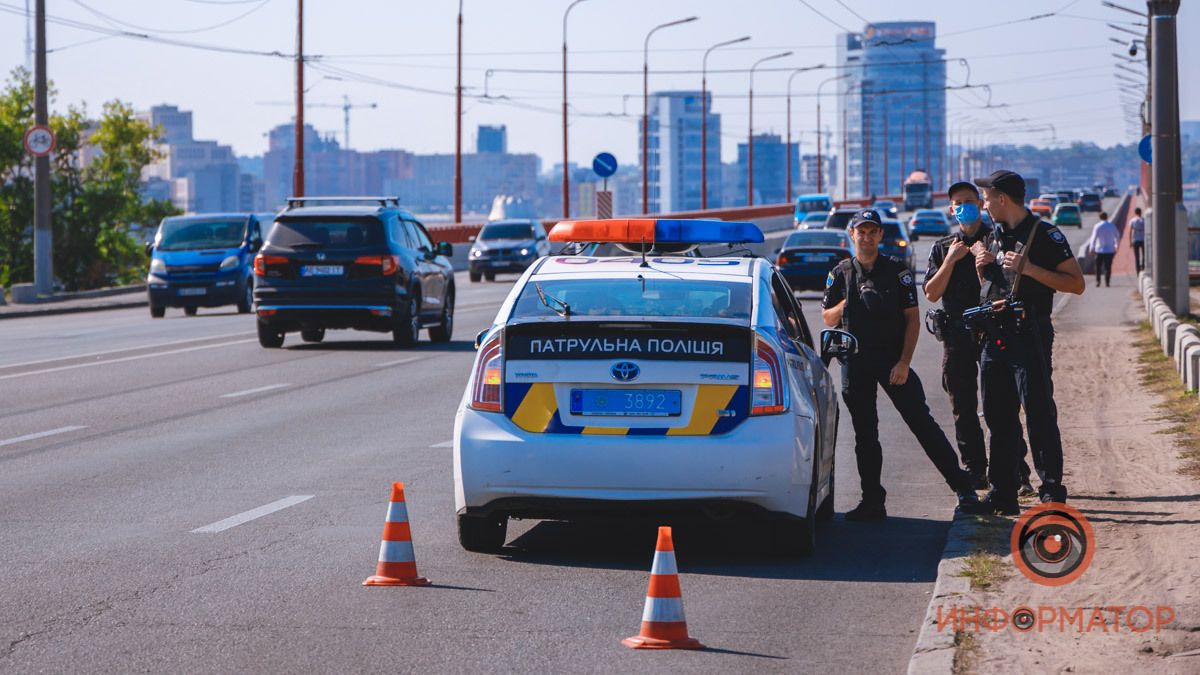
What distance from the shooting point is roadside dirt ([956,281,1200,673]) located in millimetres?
6492

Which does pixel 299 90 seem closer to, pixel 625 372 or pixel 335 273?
pixel 335 273

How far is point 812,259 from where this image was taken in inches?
1446

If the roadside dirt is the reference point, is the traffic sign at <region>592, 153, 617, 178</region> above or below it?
above

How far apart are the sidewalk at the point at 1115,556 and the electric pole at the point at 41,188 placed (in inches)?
1062

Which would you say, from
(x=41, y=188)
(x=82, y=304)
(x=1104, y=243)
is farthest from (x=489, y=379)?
(x=1104, y=243)

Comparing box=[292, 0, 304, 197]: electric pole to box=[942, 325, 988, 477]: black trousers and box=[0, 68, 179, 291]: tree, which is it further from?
box=[942, 325, 988, 477]: black trousers

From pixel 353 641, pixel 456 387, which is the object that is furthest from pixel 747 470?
pixel 456 387

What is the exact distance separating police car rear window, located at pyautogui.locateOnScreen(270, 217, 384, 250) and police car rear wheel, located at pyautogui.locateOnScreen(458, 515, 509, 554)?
592 inches

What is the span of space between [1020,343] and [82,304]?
31949mm

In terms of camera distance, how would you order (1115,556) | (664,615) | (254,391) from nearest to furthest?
(664,615)
(1115,556)
(254,391)

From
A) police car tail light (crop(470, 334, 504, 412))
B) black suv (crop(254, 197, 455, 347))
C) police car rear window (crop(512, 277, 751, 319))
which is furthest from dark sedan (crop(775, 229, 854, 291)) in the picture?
police car tail light (crop(470, 334, 504, 412))

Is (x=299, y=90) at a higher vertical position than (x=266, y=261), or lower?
higher

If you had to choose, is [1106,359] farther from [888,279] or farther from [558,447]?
[558,447]

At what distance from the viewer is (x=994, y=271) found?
9883mm
